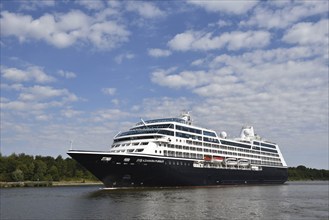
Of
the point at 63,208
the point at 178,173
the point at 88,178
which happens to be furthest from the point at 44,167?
the point at 63,208

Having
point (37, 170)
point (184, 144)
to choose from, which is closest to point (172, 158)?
point (184, 144)

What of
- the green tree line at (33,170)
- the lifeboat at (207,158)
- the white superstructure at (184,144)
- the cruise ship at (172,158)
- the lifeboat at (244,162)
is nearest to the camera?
the cruise ship at (172,158)

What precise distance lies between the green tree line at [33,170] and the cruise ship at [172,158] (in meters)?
63.7

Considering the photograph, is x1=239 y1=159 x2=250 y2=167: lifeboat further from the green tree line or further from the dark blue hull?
the green tree line

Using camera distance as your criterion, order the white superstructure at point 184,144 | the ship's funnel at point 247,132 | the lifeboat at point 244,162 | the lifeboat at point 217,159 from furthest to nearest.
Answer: the ship's funnel at point 247,132 < the lifeboat at point 244,162 < the lifeboat at point 217,159 < the white superstructure at point 184,144

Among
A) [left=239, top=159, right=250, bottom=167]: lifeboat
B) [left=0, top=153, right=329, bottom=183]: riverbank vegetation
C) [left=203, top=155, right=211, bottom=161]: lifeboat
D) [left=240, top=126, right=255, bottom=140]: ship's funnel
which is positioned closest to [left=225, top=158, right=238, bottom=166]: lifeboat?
[left=239, top=159, right=250, bottom=167]: lifeboat

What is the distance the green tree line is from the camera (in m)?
124

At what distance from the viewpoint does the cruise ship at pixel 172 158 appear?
6556 cm

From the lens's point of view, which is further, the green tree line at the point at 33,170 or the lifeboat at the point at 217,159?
the green tree line at the point at 33,170

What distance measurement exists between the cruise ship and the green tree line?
6372cm

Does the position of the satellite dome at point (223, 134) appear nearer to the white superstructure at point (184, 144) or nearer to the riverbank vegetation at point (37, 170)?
the white superstructure at point (184, 144)

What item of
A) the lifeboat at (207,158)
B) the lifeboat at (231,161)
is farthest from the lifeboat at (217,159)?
the lifeboat at (231,161)

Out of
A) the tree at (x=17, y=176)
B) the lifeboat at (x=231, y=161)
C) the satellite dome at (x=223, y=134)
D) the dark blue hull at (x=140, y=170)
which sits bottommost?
the dark blue hull at (x=140, y=170)

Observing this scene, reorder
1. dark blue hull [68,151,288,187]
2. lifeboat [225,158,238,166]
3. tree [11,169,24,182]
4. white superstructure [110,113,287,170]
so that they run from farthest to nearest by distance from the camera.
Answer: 1. tree [11,169,24,182]
2. lifeboat [225,158,238,166]
3. white superstructure [110,113,287,170]
4. dark blue hull [68,151,288,187]
